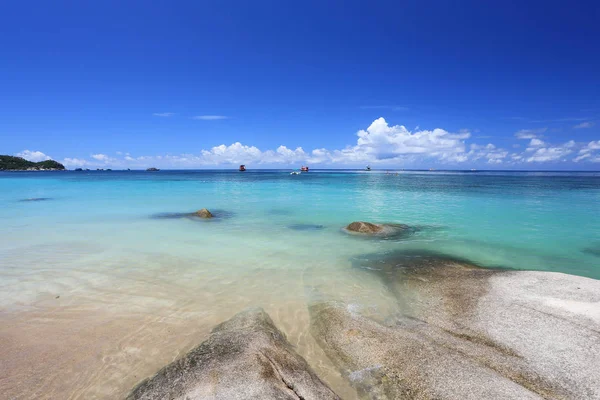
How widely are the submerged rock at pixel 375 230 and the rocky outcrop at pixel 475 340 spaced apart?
6.86 meters

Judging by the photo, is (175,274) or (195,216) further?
(195,216)

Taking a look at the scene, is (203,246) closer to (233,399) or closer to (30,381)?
(30,381)

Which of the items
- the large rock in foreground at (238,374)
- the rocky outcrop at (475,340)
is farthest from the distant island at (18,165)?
the rocky outcrop at (475,340)

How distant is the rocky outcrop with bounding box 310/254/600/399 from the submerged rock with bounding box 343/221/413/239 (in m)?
6.86

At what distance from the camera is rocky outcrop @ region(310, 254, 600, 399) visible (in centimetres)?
479

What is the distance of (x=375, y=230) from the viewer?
660 inches

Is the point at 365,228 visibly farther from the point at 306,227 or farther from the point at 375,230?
the point at 306,227

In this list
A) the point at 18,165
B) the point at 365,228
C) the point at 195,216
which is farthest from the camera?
the point at 18,165

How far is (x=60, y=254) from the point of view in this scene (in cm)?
1220

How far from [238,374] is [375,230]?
13.2 meters

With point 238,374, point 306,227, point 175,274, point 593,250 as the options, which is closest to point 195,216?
point 306,227

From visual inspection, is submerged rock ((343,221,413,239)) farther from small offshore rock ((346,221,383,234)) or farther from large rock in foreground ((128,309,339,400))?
large rock in foreground ((128,309,339,400))

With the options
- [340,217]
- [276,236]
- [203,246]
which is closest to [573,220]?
[340,217]

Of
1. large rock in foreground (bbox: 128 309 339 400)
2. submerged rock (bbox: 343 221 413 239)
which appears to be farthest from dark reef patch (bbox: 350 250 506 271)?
large rock in foreground (bbox: 128 309 339 400)
